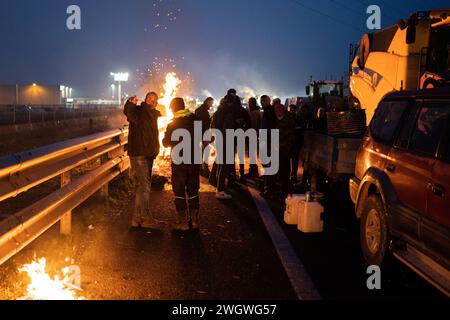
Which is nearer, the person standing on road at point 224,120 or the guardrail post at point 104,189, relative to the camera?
the guardrail post at point 104,189

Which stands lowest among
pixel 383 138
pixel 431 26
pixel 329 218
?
pixel 329 218

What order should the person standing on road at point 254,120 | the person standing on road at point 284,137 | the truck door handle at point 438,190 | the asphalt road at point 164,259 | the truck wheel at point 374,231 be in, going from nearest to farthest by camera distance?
1. the truck door handle at point 438,190
2. the asphalt road at point 164,259
3. the truck wheel at point 374,231
4. the person standing on road at point 284,137
5. the person standing on road at point 254,120

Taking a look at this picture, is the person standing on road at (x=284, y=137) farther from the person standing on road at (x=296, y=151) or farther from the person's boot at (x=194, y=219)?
the person's boot at (x=194, y=219)

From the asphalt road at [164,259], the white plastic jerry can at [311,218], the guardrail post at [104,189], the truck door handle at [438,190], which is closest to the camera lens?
the truck door handle at [438,190]

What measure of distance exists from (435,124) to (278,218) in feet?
11.9

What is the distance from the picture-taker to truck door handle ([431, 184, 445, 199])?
14.4ft

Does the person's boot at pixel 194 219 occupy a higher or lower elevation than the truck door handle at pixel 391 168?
lower

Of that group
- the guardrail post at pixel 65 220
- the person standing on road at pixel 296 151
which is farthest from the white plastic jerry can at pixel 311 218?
the person standing on road at pixel 296 151

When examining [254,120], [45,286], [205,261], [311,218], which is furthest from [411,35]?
[45,286]

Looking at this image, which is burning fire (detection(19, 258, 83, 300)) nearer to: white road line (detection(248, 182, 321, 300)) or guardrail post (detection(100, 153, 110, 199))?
white road line (detection(248, 182, 321, 300))

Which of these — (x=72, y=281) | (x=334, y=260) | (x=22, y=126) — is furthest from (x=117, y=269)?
(x=22, y=126)

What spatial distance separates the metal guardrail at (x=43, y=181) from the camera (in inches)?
176
